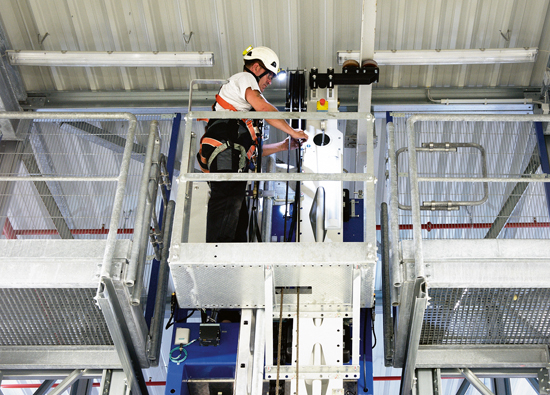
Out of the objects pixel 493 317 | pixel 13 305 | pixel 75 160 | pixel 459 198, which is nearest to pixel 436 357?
pixel 493 317

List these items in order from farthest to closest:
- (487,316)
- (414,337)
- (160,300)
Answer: (160,300), (487,316), (414,337)

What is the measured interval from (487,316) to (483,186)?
2.19m

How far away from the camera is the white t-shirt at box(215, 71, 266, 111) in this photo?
7.20 metres

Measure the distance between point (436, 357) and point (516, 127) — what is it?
3.94 meters

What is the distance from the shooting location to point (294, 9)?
9219 millimetres

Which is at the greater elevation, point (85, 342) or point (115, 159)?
point (115, 159)

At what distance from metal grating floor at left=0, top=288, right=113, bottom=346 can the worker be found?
4.84 feet

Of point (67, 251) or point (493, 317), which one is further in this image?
point (493, 317)

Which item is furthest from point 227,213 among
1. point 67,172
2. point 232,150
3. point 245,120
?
point 67,172

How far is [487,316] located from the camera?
688cm

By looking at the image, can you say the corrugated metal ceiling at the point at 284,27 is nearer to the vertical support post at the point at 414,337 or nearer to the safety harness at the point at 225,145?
the safety harness at the point at 225,145

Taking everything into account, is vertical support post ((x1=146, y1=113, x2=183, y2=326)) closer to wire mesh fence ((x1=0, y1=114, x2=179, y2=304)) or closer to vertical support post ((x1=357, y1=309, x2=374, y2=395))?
wire mesh fence ((x1=0, y1=114, x2=179, y2=304))

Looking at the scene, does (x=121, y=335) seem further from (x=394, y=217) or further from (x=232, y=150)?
(x=394, y=217)

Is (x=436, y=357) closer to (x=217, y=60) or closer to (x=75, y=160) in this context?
(x=217, y=60)
